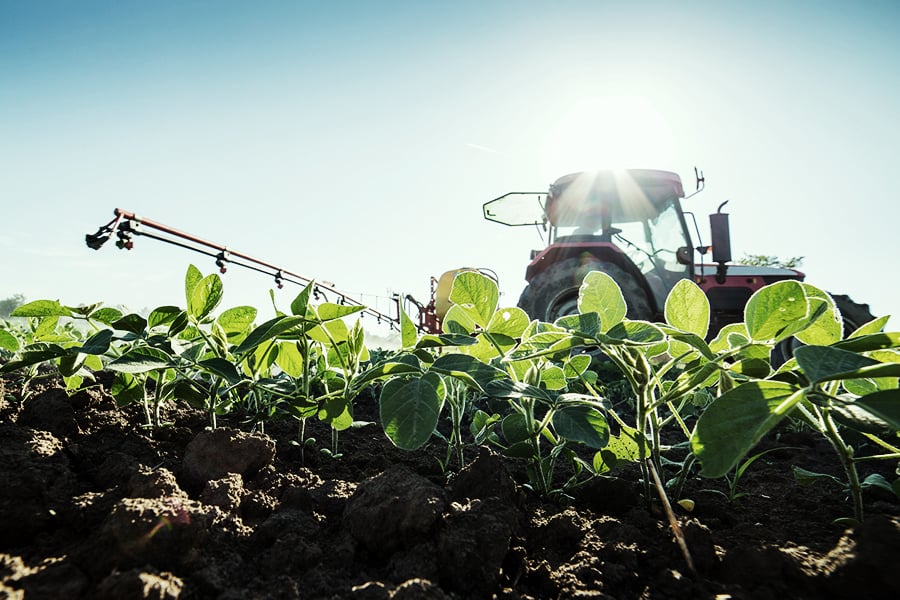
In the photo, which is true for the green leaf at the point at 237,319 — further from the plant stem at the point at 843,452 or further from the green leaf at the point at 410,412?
the plant stem at the point at 843,452

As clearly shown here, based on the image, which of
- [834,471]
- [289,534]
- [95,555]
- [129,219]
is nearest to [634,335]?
[289,534]

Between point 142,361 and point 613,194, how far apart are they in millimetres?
5082

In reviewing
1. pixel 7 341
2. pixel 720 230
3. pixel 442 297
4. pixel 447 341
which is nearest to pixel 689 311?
pixel 447 341

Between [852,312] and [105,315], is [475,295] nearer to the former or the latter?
[105,315]

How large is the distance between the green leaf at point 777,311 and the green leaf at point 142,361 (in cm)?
97

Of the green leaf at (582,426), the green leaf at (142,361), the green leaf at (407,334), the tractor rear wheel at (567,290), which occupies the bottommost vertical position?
the green leaf at (582,426)

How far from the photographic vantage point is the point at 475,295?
852 mm

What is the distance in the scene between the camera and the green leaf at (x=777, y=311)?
0.63 meters

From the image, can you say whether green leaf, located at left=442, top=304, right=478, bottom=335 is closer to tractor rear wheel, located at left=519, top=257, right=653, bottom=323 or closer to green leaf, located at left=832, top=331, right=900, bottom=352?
green leaf, located at left=832, top=331, right=900, bottom=352

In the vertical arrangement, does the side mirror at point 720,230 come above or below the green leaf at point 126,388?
above

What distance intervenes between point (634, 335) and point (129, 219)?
3792 millimetres

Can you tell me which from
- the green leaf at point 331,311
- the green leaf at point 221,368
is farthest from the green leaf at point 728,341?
the green leaf at point 221,368

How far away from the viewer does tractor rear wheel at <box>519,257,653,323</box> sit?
13.4 feet

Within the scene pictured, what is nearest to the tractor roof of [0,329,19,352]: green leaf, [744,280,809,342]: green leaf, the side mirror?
the side mirror
